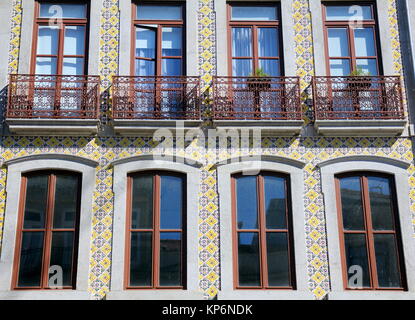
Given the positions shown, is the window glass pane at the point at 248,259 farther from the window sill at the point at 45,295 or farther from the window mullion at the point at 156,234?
the window sill at the point at 45,295

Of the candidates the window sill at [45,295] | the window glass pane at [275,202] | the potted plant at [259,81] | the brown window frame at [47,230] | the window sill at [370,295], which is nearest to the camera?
the window sill at [45,295]

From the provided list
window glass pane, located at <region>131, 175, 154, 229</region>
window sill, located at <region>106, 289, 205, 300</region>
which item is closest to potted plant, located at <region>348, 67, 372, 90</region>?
window glass pane, located at <region>131, 175, 154, 229</region>

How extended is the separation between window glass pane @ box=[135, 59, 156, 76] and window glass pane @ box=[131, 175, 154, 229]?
86.4 inches

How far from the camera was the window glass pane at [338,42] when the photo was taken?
12.1 metres

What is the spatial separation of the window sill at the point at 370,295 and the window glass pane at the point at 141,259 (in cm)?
328

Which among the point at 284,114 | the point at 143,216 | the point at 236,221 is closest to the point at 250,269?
the point at 236,221

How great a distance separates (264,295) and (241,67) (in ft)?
15.1

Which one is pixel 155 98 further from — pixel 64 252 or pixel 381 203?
pixel 381 203

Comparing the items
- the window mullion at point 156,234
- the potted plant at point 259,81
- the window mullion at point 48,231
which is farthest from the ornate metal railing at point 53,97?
the potted plant at point 259,81

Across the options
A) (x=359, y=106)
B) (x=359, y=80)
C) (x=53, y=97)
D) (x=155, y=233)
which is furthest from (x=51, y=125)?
(x=359, y=80)

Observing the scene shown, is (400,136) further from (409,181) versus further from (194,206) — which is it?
(194,206)

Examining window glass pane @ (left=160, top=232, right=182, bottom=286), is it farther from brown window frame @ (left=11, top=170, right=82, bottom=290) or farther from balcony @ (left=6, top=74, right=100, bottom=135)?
balcony @ (left=6, top=74, right=100, bottom=135)

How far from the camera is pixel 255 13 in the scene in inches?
486

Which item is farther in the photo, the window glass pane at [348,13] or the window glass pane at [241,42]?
the window glass pane at [348,13]
